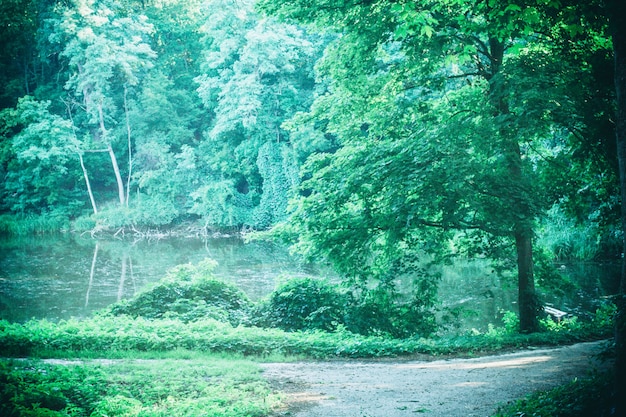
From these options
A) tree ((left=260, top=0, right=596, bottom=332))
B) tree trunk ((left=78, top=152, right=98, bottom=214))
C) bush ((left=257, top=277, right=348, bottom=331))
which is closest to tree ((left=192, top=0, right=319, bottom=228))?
tree trunk ((left=78, top=152, right=98, bottom=214))

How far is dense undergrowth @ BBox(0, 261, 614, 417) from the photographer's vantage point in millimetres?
5484

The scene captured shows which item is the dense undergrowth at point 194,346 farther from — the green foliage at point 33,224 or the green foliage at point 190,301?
the green foliage at point 33,224

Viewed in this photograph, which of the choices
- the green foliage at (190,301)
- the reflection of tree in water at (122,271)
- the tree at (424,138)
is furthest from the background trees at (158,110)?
the tree at (424,138)

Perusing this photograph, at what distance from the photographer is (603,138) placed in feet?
27.9

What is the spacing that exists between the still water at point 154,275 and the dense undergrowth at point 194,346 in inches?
58.0

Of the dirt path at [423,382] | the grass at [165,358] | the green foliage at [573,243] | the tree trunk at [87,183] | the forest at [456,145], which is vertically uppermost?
the tree trunk at [87,183]

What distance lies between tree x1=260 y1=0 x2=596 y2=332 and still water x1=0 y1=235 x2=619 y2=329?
2.22 metres

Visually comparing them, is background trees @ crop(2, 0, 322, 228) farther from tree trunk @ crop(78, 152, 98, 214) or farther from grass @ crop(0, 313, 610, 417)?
grass @ crop(0, 313, 610, 417)

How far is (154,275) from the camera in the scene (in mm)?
23672

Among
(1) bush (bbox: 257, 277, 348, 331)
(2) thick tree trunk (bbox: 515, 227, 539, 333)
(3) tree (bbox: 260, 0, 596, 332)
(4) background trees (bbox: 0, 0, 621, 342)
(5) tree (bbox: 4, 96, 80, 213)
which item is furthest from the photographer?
(5) tree (bbox: 4, 96, 80, 213)

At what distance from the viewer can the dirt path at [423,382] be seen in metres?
5.82

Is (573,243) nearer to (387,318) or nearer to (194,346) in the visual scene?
(387,318)

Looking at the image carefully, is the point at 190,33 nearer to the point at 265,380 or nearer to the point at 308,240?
the point at 308,240

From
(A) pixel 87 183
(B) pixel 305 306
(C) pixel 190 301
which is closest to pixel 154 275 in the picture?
(C) pixel 190 301
